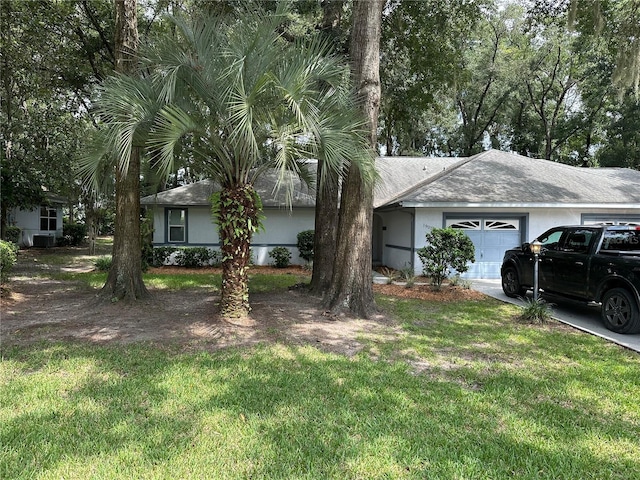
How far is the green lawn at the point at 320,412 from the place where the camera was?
288cm

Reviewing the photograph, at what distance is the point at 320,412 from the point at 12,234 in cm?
2379

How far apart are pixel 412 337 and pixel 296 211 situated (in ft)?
34.5

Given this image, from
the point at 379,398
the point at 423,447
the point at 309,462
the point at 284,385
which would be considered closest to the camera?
the point at 309,462

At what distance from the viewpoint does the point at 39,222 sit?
23250mm

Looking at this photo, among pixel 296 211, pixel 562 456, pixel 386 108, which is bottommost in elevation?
pixel 562 456

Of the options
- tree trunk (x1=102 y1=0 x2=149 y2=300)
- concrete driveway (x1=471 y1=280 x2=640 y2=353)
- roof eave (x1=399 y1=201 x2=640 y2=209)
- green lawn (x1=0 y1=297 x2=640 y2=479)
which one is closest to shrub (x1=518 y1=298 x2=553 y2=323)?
concrete driveway (x1=471 y1=280 x2=640 y2=353)

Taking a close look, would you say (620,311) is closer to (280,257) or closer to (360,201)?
(360,201)

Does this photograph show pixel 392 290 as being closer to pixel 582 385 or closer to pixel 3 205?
pixel 582 385

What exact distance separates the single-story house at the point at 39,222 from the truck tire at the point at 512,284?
22.4 m

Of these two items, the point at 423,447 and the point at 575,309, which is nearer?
the point at 423,447

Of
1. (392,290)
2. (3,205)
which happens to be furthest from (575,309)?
(3,205)

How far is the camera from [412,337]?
249 inches

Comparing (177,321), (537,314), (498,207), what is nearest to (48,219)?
(177,321)

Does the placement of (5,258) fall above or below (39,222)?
below
